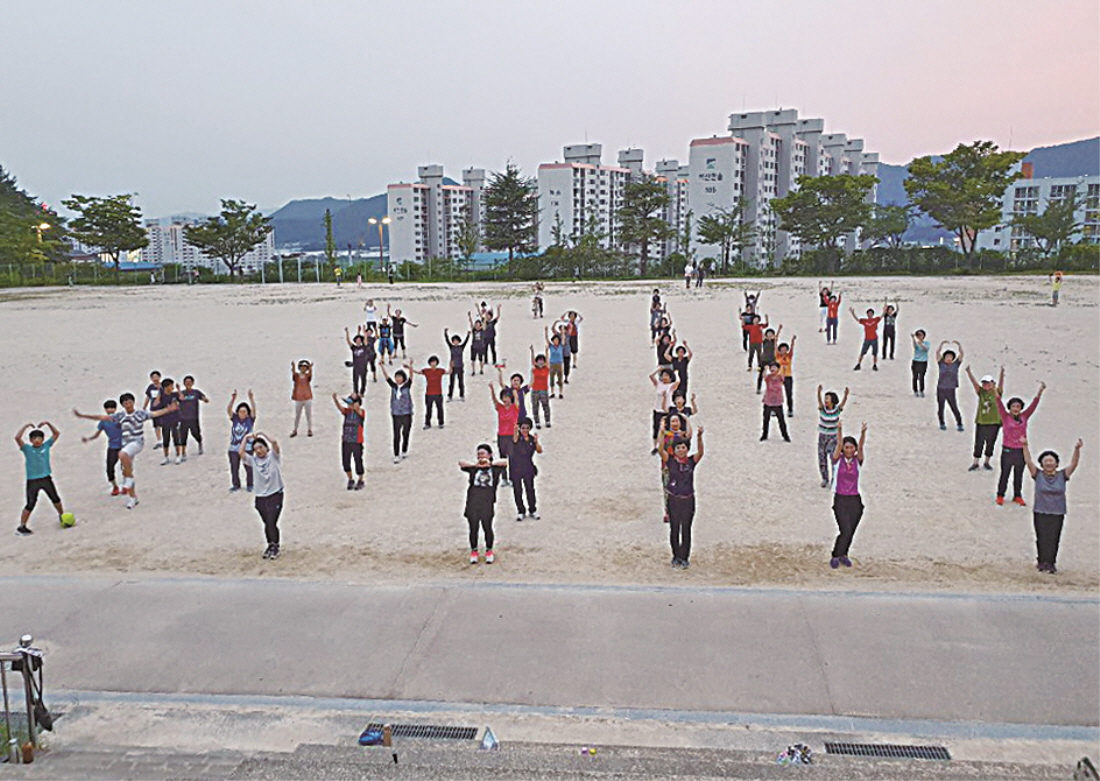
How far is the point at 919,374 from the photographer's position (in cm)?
1609

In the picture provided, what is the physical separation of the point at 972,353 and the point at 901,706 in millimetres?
17808

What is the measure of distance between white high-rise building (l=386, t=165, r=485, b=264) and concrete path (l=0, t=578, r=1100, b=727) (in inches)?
4037

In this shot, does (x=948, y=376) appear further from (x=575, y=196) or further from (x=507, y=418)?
(x=575, y=196)

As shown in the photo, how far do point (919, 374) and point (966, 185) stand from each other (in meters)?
43.7

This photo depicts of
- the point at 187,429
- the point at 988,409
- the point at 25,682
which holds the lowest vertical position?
the point at 25,682

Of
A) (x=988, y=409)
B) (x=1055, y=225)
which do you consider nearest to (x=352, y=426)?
(x=988, y=409)

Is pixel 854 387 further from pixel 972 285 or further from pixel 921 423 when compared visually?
pixel 972 285

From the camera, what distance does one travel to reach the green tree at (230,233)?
209 ft

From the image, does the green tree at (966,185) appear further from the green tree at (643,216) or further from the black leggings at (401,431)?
the black leggings at (401,431)

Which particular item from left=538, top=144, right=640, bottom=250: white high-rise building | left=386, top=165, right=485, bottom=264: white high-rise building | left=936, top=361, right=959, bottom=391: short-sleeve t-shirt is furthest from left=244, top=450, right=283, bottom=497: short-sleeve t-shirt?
left=386, top=165, right=485, bottom=264: white high-rise building

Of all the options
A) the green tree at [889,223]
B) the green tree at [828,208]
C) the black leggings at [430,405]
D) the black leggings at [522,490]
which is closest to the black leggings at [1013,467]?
the black leggings at [522,490]

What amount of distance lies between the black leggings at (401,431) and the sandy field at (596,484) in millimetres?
372

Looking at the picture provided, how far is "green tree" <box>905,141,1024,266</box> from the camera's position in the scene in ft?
174

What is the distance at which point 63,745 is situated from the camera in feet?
17.4
